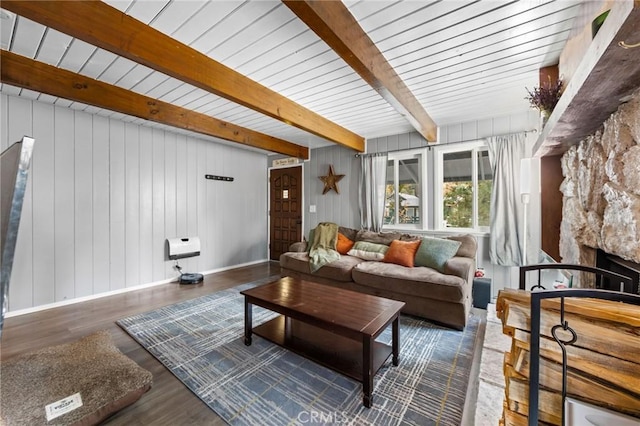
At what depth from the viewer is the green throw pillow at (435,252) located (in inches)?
118

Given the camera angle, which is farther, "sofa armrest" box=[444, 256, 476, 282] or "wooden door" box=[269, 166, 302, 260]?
"wooden door" box=[269, 166, 302, 260]

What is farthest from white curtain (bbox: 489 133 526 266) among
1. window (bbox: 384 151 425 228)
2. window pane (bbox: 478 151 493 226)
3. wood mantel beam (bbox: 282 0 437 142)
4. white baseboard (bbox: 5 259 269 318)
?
white baseboard (bbox: 5 259 269 318)

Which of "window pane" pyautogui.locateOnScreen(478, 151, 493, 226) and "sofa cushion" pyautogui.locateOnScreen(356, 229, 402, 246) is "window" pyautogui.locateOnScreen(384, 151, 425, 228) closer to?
"sofa cushion" pyautogui.locateOnScreen(356, 229, 402, 246)

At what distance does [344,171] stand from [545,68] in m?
2.95

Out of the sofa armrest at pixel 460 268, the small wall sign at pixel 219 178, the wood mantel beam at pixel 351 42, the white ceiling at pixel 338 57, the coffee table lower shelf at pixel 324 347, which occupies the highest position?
the white ceiling at pixel 338 57

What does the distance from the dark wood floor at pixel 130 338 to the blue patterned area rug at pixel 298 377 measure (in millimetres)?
77

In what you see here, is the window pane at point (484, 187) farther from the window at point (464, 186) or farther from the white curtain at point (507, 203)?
the white curtain at point (507, 203)

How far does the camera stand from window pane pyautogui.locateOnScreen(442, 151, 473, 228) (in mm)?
3568

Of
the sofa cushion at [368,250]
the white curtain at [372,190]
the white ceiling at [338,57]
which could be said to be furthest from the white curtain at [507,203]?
the white curtain at [372,190]

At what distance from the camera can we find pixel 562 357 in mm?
922

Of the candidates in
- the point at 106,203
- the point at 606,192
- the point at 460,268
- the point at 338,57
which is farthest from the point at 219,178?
the point at 606,192

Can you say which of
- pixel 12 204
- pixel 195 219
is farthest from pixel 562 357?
pixel 195 219

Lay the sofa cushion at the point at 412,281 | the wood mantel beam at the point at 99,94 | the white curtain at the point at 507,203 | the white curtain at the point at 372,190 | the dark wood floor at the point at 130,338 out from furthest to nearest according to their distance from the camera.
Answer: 1. the white curtain at the point at 372,190
2. the white curtain at the point at 507,203
3. the sofa cushion at the point at 412,281
4. the wood mantel beam at the point at 99,94
5. the dark wood floor at the point at 130,338

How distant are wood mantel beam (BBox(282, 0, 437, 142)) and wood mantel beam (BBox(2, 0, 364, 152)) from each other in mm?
1074
